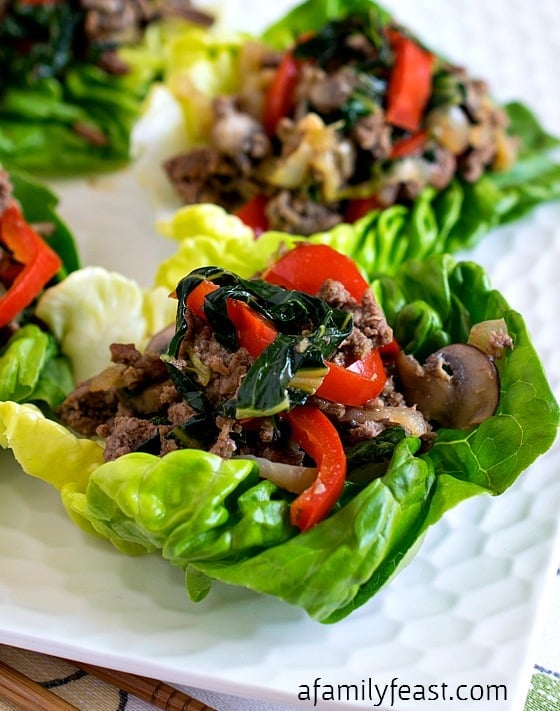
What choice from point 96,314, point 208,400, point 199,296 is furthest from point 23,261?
point 208,400

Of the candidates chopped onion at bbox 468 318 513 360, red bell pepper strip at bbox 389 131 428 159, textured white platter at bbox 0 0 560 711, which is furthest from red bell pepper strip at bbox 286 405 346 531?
red bell pepper strip at bbox 389 131 428 159

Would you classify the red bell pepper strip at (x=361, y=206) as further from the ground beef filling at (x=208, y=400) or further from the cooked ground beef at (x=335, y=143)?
the ground beef filling at (x=208, y=400)

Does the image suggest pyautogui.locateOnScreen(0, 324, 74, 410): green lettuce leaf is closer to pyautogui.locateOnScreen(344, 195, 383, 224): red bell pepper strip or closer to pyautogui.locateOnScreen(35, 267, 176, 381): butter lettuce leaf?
pyautogui.locateOnScreen(35, 267, 176, 381): butter lettuce leaf

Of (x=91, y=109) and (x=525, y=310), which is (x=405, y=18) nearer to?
(x=91, y=109)

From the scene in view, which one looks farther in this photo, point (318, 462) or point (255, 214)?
point (255, 214)

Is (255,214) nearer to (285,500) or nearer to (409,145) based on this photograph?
(409,145)

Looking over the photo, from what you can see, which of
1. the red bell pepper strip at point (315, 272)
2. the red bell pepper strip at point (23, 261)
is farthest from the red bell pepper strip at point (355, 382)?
the red bell pepper strip at point (23, 261)
